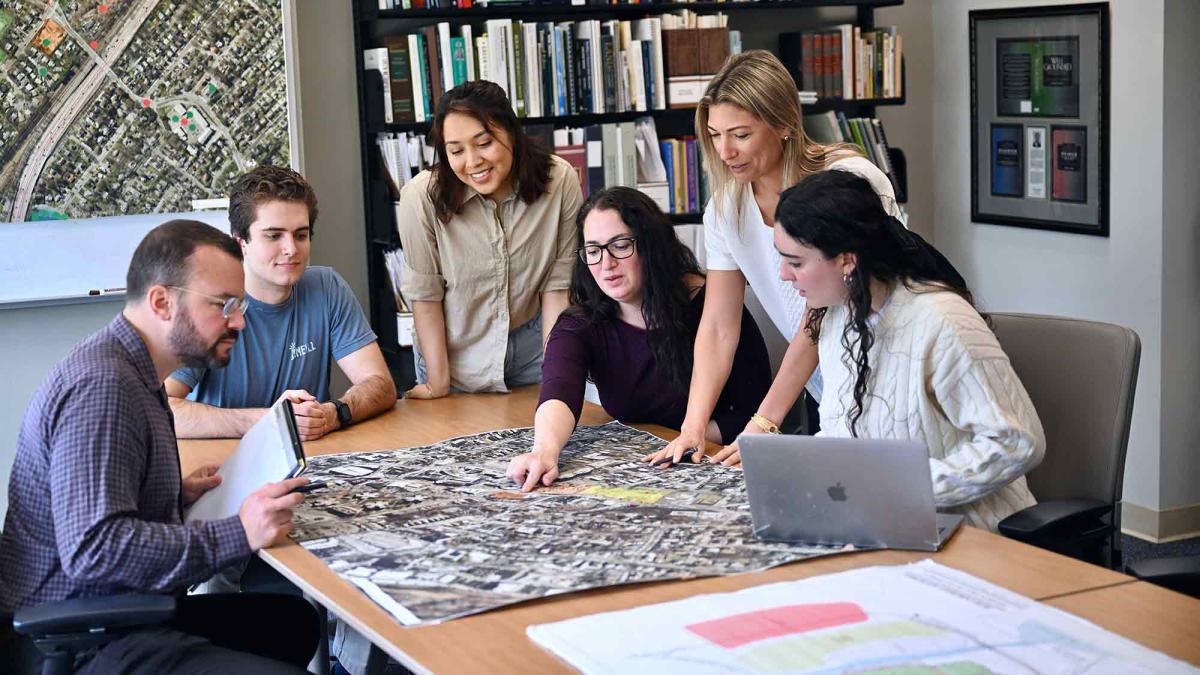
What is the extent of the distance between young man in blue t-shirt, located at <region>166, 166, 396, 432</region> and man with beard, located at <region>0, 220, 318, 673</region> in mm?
661

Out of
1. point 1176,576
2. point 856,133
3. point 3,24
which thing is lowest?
point 1176,576

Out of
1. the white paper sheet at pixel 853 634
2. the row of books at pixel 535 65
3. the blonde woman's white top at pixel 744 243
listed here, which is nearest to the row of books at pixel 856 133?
the row of books at pixel 535 65

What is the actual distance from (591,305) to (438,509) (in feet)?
2.74

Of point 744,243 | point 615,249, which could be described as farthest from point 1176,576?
point 615,249

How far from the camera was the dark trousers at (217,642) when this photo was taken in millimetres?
1990

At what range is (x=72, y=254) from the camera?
12.8 ft

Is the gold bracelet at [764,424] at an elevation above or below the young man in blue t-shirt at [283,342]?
below

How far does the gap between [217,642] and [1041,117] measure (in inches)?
135

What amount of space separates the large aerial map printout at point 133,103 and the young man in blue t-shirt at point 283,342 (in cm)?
100

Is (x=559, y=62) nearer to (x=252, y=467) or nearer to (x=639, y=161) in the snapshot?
(x=639, y=161)

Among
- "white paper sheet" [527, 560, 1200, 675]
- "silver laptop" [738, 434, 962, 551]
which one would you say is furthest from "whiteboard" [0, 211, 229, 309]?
"white paper sheet" [527, 560, 1200, 675]

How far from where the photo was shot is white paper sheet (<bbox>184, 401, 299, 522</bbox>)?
2.20 metres

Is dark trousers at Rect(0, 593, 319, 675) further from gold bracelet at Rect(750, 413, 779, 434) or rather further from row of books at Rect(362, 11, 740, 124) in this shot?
row of books at Rect(362, 11, 740, 124)

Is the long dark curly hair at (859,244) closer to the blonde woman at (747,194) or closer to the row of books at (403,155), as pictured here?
the blonde woman at (747,194)
